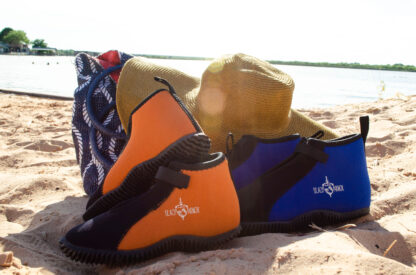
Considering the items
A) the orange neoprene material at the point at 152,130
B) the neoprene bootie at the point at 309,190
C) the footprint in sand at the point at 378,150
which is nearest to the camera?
the orange neoprene material at the point at 152,130

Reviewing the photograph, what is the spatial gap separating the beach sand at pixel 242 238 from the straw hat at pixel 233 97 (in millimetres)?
461

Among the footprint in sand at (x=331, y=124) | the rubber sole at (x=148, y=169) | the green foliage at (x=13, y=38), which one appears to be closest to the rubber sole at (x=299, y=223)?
the rubber sole at (x=148, y=169)

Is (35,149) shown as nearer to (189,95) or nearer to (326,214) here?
(189,95)

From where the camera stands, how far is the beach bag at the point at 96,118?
5.40 feet

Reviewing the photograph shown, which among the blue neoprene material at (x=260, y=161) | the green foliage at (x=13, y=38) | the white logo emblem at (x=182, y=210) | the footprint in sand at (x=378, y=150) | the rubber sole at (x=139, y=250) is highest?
the green foliage at (x=13, y=38)

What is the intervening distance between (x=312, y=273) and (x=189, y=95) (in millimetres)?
1134

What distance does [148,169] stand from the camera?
1131mm

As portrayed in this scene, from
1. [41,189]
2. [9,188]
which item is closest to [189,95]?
[41,189]

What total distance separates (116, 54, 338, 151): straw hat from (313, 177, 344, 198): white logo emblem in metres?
0.47

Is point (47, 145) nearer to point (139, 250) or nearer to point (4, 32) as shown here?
point (139, 250)

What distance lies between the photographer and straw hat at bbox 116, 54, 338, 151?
5.22 feet

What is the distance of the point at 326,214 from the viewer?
49.1 inches

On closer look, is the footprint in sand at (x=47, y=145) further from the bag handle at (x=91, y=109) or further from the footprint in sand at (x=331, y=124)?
the footprint in sand at (x=331, y=124)

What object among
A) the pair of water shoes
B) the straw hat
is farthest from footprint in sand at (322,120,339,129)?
the pair of water shoes
